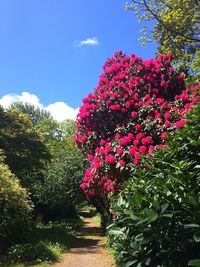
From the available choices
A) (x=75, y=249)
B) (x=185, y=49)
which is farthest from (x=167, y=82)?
(x=75, y=249)

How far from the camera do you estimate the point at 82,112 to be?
471 inches

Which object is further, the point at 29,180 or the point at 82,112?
the point at 29,180

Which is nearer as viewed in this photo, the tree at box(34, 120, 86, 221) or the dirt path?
the dirt path

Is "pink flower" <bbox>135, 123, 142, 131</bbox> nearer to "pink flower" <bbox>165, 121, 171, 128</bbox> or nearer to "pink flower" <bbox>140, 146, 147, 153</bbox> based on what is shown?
"pink flower" <bbox>165, 121, 171, 128</bbox>

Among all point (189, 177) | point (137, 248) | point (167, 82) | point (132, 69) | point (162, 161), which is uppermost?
point (132, 69)

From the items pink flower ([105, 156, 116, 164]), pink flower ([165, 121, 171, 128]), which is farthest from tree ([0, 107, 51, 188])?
pink flower ([165, 121, 171, 128])

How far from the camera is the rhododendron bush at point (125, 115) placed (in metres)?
9.41

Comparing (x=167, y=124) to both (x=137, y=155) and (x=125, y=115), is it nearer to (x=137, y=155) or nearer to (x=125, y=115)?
(x=137, y=155)

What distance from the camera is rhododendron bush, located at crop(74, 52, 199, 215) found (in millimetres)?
9414

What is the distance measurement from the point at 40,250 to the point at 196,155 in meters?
11.9

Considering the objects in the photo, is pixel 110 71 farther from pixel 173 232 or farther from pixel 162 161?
pixel 173 232

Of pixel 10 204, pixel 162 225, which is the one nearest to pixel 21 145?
pixel 10 204

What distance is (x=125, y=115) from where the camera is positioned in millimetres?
11391

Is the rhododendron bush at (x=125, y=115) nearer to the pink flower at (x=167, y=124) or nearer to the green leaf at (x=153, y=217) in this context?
the pink flower at (x=167, y=124)
